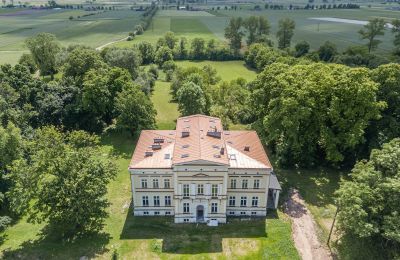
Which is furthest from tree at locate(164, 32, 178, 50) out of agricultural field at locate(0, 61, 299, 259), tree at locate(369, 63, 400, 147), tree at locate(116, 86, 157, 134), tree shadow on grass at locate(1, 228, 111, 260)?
tree shadow on grass at locate(1, 228, 111, 260)

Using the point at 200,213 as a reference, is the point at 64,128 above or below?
above

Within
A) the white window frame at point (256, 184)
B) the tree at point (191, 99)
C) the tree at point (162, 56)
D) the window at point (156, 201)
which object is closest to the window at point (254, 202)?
the white window frame at point (256, 184)

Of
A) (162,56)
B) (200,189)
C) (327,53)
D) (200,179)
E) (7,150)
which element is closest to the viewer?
(200,179)

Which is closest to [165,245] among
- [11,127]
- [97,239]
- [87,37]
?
[97,239]

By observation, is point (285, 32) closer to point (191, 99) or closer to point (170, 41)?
point (170, 41)

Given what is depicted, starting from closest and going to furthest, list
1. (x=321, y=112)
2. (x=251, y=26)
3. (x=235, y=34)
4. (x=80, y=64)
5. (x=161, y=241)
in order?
(x=161, y=241) → (x=321, y=112) → (x=80, y=64) → (x=235, y=34) → (x=251, y=26)

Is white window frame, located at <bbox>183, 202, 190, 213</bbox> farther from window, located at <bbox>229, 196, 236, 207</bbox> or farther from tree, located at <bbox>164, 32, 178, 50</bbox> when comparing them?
tree, located at <bbox>164, 32, 178, 50</bbox>

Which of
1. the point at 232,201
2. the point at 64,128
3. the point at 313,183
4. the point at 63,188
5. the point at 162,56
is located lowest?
the point at 313,183

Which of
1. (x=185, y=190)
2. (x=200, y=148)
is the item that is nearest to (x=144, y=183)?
(x=185, y=190)

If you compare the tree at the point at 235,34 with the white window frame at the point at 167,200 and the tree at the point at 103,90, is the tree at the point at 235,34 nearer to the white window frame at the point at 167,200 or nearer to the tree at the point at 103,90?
the tree at the point at 103,90
